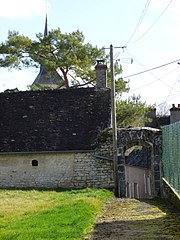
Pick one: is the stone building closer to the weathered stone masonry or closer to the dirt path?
the weathered stone masonry

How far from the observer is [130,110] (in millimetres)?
32344

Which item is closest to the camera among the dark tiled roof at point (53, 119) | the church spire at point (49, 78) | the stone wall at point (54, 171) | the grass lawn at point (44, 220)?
the grass lawn at point (44, 220)

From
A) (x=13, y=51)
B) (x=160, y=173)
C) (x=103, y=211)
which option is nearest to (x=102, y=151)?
(x=160, y=173)

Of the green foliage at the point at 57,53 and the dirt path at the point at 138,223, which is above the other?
the green foliage at the point at 57,53

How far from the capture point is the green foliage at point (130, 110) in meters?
32.3

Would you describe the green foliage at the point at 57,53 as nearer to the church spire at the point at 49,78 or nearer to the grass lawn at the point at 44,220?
the church spire at the point at 49,78

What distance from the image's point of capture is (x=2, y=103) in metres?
27.4

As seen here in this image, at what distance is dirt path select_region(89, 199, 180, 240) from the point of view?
9.52m

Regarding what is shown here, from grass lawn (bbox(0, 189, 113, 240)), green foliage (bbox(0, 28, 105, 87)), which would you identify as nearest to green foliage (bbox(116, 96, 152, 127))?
green foliage (bbox(0, 28, 105, 87))

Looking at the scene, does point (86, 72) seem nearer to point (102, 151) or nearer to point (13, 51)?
point (13, 51)

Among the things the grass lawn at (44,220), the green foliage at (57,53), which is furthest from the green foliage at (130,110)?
the grass lawn at (44,220)

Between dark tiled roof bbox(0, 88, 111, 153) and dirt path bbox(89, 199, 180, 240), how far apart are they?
9.25 m

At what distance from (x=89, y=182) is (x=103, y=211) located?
30.4 feet

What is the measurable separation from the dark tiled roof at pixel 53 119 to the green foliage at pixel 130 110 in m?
5.88
